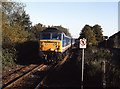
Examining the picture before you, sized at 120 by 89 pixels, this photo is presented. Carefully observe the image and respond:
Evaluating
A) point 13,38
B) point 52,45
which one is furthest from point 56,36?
point 13,38

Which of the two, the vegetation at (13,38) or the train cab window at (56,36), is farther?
the train cab window at (56,36)

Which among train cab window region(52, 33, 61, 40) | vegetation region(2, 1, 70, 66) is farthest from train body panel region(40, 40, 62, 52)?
vegetation region(2, 1, 70, 66)

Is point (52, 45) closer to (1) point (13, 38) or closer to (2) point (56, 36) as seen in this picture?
(2) point (56, 36)

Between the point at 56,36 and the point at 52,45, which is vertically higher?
the point at 56,36

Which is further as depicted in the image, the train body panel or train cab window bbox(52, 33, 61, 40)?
train cab window bbox(52, 33, 61, 40)

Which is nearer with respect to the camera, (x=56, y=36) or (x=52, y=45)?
(x=52, y=45)

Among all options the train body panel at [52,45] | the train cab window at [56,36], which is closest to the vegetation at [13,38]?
the train body panel at [52,45]

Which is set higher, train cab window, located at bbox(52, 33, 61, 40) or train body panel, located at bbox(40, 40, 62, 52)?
train cab window, located at bbox(52, 33, 61, 40)

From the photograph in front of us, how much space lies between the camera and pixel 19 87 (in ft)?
26.6

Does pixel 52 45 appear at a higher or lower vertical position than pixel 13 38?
lower

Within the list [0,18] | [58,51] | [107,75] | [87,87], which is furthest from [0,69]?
[107,75]

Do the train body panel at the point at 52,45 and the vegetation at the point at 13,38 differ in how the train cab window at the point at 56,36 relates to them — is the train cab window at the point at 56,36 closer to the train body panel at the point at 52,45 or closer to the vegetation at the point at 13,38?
the train body panel at the point at 52,45

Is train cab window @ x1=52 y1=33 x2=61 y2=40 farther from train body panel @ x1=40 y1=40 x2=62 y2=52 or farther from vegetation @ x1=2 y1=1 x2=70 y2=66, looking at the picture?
vegetation @ x1=2 y1=1 x2=70 y2=66

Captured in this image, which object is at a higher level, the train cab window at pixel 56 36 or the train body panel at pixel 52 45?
the train cab window at pixel 56 36
